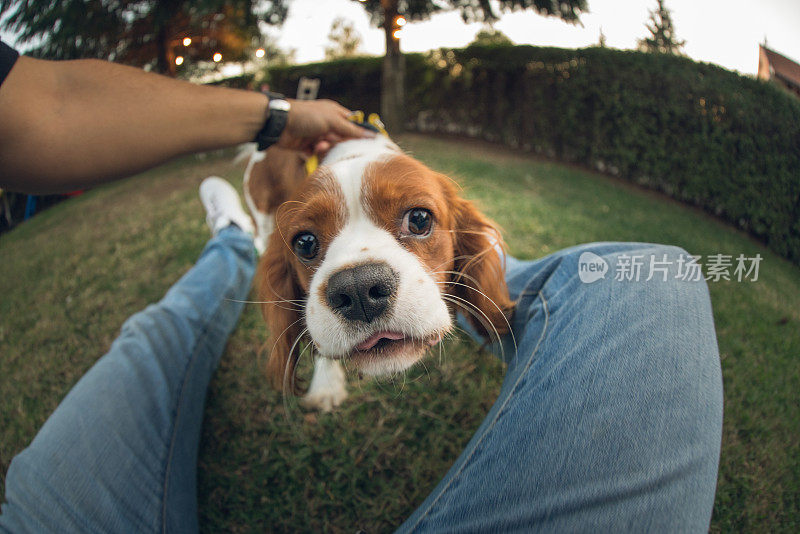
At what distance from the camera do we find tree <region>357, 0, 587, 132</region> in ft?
26.7

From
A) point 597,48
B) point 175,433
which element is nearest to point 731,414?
point 175,433

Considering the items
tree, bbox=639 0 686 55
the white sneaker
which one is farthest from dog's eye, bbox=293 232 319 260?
tree, bbox=639 0 686 55

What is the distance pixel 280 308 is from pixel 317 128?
1023mm

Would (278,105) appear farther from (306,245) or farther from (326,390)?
(326,390)

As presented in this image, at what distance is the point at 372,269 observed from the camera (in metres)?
1.13

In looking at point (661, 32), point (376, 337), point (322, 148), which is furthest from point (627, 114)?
point (376, 337)

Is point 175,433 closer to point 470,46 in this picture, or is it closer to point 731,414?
point 731,414

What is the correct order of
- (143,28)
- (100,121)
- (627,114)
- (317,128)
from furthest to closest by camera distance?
1. (143,28)
2. (627,114)
3. (317,128)
4. (100,121)

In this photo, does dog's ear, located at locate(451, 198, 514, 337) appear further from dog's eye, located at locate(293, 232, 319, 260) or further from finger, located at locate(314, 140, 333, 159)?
finger, located at locate(314, 140, 333, 159)

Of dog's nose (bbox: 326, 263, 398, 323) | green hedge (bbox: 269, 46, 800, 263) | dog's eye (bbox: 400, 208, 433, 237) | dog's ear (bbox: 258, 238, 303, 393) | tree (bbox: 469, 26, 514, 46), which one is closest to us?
dog's nose (bbox: 326, 263, 398, 323)

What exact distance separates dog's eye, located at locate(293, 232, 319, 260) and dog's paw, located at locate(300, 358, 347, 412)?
2.61 ft

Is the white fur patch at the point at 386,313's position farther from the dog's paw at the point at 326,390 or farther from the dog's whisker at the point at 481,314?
the dog's paw at the point at 326,390

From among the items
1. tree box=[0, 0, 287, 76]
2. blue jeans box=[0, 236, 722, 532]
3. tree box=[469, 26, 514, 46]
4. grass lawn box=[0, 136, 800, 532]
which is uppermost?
tree box=[469, 26, 514, 46]

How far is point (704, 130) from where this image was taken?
124 inches
